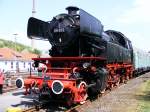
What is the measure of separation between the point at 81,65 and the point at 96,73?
786 millimetres

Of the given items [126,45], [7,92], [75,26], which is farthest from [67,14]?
[126,45]

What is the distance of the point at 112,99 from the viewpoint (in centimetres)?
1580

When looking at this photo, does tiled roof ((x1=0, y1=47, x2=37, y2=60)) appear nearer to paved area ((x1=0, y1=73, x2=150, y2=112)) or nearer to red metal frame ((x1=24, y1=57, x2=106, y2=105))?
paved area ((x1=0, y1=73, x2=150, y2=112))

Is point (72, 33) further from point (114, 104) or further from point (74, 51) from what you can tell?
point (114, 104)

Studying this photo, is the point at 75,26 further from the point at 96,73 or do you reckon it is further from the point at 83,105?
the point at 83,105

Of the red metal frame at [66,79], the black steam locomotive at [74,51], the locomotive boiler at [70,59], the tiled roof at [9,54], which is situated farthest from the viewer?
the tiled roof at [9,54]

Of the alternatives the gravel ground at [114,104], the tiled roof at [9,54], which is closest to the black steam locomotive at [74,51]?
the gravel ground at [114,104]

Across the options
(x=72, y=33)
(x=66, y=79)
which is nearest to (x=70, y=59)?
(x=72, y=33)

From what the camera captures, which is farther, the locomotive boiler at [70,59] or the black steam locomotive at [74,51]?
the black steam locomotive at [74,51]

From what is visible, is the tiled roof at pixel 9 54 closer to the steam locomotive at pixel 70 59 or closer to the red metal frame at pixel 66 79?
the steam locomotive at pixel 70 59

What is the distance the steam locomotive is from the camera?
12789mm

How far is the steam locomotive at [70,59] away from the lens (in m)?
12.8

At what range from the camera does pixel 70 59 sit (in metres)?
13.5

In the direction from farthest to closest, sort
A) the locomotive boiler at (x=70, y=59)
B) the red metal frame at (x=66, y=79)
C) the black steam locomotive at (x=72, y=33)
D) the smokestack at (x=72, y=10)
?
the smokestack at (x=72, y=10)
the black steam locomotive at (x=72, y=33)
the locomotive boiler at (x=70, y=59)
the red metal frame at (x=66, y=79)
